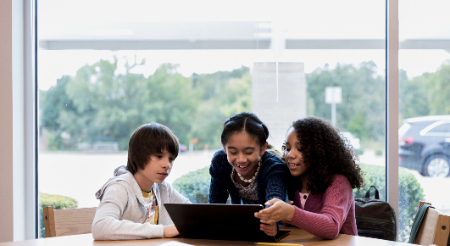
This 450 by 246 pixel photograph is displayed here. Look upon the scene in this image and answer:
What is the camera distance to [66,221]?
1.86 metres

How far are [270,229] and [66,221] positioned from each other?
105 centimetres

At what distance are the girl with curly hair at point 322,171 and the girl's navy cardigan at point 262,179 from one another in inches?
2.5

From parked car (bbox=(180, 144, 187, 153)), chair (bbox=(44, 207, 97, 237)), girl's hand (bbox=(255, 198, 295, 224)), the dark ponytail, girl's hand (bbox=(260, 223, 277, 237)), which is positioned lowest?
chair (bbox=(44, 207, 97, 237))

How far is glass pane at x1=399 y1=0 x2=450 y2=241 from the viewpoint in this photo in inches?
104

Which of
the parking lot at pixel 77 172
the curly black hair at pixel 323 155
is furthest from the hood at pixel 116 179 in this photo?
the parking lot at pixel 77 172

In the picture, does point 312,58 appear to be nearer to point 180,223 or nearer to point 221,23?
point 221,23

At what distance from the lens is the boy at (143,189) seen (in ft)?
4.91

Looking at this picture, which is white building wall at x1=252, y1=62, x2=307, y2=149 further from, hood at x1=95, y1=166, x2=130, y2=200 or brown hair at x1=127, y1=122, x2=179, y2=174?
hood at x1=95, y1=166, x2=130, y2=200

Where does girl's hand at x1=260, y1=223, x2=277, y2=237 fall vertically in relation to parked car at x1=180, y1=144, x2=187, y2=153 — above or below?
below

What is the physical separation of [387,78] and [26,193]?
260cm

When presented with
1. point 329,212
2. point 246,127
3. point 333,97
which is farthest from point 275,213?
point 333,97

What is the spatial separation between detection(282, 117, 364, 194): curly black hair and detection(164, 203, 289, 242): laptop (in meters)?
0.37

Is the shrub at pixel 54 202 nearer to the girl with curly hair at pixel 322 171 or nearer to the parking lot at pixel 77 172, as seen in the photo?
the parking lot at pixel 77 172

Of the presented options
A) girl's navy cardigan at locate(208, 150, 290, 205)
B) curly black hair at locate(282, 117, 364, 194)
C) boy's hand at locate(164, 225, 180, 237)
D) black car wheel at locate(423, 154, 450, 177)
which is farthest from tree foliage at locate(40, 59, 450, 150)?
boy's hand at locate(164, 225, 180, 237)
